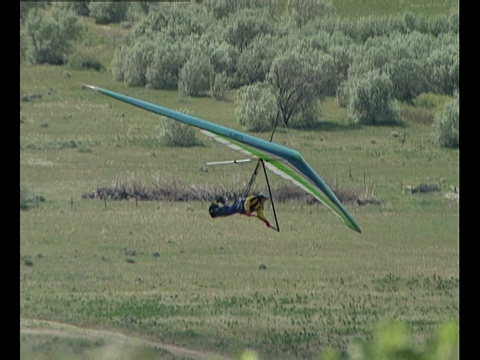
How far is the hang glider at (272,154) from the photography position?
402 centimetres

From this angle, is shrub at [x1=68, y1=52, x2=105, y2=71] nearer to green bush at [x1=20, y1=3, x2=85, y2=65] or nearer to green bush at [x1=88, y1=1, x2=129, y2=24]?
→ green bush at [x1=20, y1=3, x2=85, y2=65]

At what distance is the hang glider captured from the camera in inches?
158

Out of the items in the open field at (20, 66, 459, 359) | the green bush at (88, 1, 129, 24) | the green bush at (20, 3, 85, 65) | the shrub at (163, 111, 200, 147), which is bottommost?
the open field at (20, 66, 459, 359)

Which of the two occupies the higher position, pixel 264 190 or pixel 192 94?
pixel 192 94

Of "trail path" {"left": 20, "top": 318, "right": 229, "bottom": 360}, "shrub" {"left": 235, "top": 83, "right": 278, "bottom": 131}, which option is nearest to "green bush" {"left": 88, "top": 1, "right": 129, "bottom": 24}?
"shrub" {"left": 235, "top": 83, "right": 278, "bottom": 131}

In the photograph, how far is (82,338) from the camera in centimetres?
415

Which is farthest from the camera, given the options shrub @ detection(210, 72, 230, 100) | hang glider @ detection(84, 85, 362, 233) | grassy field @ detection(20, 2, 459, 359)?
shrub @ detection(210, 72, 230, 100)

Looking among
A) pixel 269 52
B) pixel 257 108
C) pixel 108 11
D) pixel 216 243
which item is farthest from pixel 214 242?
pixel 108 11

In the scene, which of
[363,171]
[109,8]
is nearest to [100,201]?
[109,8]

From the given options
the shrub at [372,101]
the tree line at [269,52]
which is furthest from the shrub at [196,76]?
the shrub at [372,101]

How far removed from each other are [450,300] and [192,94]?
4.19 ft

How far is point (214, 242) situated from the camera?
4191 mm

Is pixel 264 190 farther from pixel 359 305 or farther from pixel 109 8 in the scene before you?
pixel 109 8

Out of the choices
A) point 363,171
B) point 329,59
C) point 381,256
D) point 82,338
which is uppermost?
point 329,59
